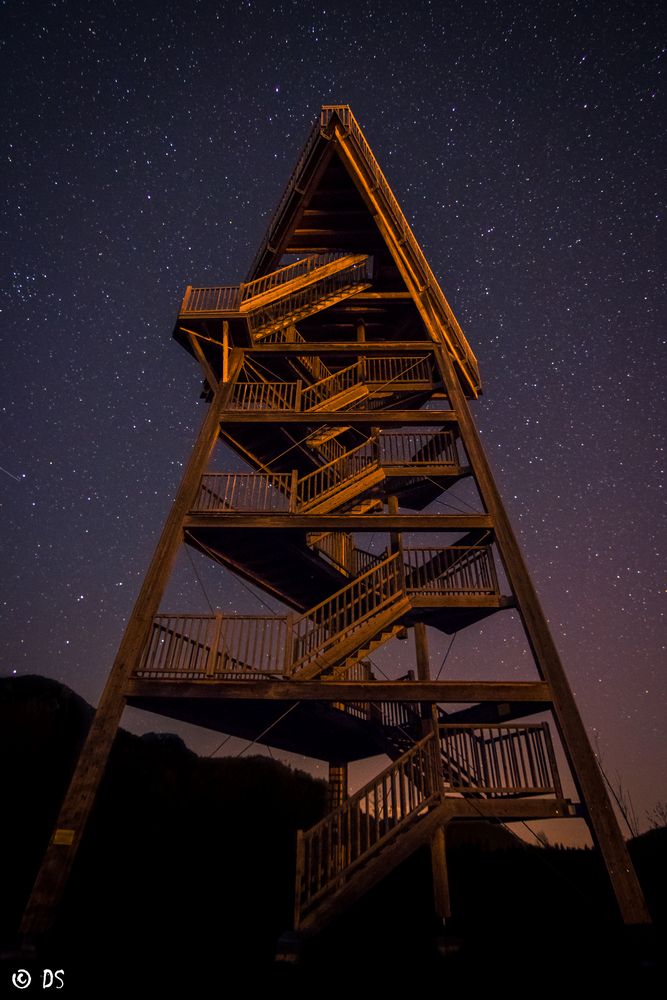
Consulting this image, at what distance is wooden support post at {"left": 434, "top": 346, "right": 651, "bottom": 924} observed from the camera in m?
7.40

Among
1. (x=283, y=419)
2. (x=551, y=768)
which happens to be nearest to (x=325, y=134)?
(x=283, y=419)

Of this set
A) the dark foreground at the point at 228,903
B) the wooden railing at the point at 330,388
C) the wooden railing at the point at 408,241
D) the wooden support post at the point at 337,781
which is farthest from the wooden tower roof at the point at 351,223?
the dark foreground at the point at 228,903

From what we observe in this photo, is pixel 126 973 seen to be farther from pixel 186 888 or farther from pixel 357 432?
pixel 357 432

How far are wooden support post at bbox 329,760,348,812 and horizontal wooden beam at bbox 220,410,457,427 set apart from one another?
10244mm

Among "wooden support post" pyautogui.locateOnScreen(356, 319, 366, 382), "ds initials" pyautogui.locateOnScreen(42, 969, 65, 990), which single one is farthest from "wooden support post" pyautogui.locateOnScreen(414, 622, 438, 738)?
"ds initials" pyautogui.locateOnScreen(42, 969, 65, 990)

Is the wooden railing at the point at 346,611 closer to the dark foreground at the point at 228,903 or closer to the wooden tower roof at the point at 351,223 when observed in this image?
the dark foreground at the point at 228,903

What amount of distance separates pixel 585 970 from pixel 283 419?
1121 cm

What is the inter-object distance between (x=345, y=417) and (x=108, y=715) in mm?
8116

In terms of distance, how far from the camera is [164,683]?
362 inches

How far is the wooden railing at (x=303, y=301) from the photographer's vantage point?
14484 mm

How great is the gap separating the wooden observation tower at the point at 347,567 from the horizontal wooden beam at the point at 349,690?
0.03m

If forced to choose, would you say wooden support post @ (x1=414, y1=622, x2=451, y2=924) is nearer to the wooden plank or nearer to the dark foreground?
the dark foreground

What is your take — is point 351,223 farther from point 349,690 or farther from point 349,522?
point 349,690

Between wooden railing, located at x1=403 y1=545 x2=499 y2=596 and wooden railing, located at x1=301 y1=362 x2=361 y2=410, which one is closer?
wooden railing, located at x1=403 y1=545 x2=499 y2=596
